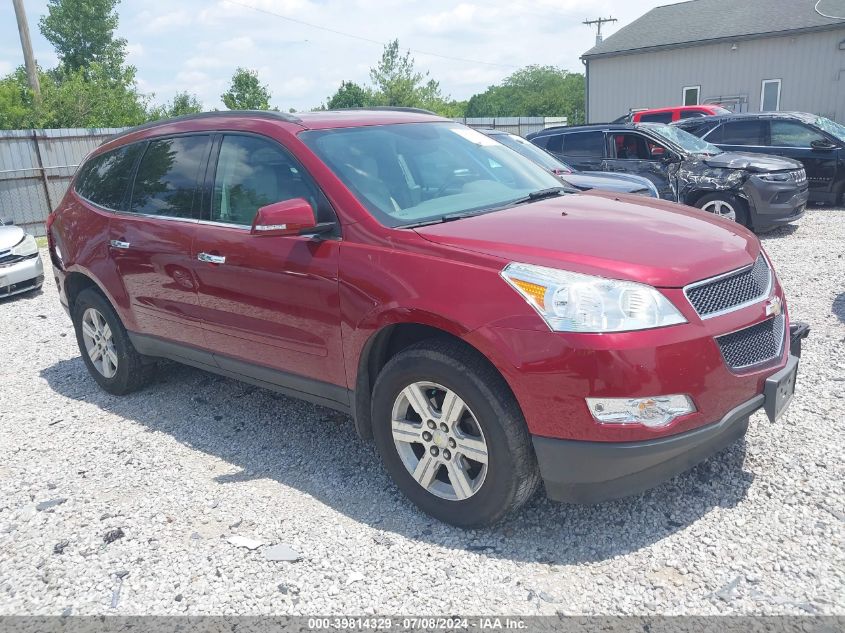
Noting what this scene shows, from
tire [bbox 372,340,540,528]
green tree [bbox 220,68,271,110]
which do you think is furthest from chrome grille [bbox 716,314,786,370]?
green tree [bbox 220,68,271,110]

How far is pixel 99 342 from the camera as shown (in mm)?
5348

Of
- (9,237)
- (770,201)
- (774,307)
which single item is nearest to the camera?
(774,307)

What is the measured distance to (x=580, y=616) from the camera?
105 inches

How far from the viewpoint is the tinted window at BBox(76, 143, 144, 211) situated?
4980 millimetres

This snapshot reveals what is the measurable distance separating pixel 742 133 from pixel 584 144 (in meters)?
3.37

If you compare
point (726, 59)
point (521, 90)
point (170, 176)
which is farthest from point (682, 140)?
point (521, 90)

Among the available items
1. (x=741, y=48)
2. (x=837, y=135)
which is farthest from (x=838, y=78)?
(x=837, y=135)

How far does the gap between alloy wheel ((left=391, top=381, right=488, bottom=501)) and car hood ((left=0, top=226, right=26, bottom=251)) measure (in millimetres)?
7938

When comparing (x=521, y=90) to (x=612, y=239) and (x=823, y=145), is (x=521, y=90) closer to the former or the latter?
(x=823, y=145)

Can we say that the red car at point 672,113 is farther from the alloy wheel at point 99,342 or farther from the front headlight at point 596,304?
the front headlight at point 596,304

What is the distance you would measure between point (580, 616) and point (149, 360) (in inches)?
146

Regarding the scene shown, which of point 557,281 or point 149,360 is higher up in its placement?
point 557,281

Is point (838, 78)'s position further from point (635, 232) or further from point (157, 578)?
point (157, 578)

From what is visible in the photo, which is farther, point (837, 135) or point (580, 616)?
point (837, 135)
